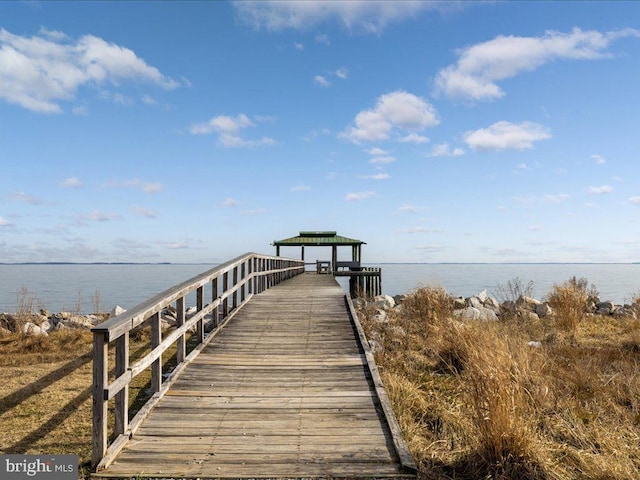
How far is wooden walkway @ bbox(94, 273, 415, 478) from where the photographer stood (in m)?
3.43

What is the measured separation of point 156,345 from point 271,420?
1.39 m

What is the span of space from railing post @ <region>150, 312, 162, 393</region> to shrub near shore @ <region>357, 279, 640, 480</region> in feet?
8.79

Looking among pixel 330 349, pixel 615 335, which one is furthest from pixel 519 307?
pixel 330 349

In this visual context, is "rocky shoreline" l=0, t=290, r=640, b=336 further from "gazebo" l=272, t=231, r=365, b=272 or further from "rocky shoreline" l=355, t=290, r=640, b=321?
"gazebo" l=272, t=231, r=365, b=272

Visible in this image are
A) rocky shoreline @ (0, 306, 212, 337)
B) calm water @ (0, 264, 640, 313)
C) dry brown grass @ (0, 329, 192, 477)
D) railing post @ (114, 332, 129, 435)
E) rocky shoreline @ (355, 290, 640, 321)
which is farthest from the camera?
calm water @ (0, 264, 640, 313)

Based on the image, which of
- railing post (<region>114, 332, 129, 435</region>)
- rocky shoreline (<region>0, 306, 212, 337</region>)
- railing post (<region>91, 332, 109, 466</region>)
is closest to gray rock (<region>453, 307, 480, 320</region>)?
rocky shoreline (<region>0, 306, 212, 337</region>)

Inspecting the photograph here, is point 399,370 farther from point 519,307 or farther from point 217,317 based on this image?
point 519,307

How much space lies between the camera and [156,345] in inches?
181

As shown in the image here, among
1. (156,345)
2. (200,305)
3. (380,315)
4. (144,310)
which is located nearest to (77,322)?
(200,305)

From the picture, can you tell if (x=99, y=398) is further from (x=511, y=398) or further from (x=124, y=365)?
(x=511, y=398)

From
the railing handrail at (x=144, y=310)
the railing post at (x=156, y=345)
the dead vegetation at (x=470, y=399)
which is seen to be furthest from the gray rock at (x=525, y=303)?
the railing post at (x=156, y=345)

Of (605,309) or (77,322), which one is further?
(605,309)

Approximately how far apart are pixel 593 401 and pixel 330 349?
3.72m

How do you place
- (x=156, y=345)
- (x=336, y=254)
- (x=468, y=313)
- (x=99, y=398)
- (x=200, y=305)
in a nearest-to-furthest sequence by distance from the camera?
(x=99, y=398) → (x=156, y=345) → (x=200, y=305) → (x=468, y=313) → (x=336, y=254)
